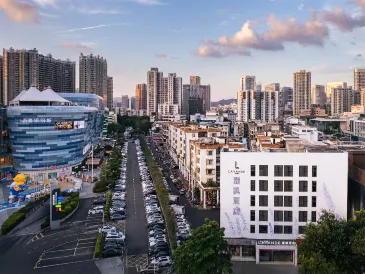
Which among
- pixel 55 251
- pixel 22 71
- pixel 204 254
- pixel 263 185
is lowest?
pixel 55 251

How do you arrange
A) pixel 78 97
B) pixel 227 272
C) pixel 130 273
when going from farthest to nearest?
pixel 78 97 → pixel 130 273 → pixel 227 272

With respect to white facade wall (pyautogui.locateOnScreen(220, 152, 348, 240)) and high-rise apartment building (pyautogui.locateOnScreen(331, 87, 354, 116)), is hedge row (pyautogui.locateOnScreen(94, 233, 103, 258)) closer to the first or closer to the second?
white facade wall (pyautogui.locateOnScreen(220, 152, 348, 240))

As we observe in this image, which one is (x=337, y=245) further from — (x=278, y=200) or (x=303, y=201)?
(x=278, y=200)

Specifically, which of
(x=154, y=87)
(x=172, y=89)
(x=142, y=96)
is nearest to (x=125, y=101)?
(x=142, y=96)

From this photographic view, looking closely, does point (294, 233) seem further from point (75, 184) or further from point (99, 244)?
point (75, 184)

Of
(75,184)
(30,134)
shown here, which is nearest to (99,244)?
(75,184)

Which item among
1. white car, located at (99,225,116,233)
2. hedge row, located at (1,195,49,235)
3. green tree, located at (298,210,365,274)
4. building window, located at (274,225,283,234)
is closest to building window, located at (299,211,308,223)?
building window, located at (274,225,283,234)
